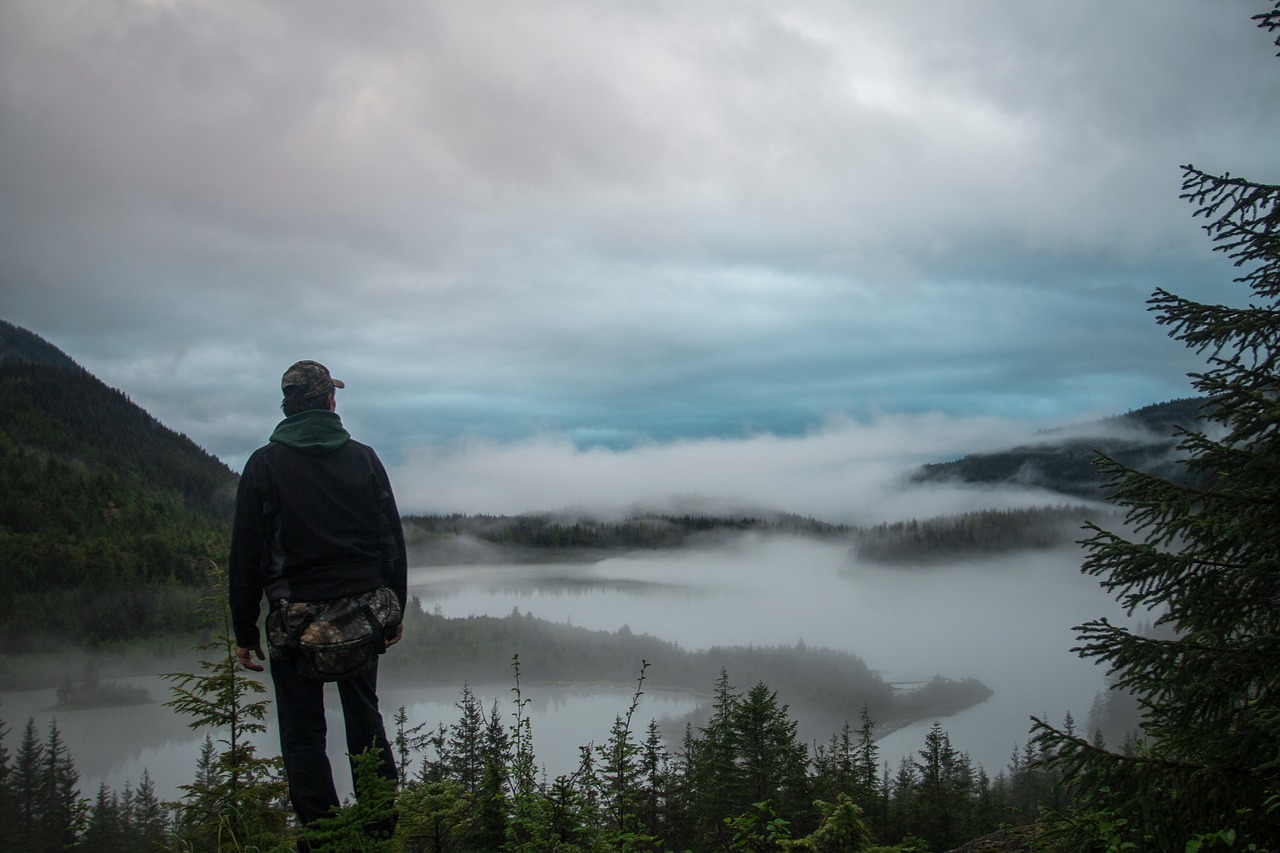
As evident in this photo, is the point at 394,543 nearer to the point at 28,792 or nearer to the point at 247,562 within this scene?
the point at 247,562

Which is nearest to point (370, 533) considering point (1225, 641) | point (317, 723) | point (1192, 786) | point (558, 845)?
point (317, 723)

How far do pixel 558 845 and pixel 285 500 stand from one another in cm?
317

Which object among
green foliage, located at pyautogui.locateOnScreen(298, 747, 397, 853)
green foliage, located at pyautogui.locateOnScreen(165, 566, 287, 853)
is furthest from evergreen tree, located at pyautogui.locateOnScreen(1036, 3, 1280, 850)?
green foliage, located at pyautogui.locateOnScreen(165, 566, 287, 853)

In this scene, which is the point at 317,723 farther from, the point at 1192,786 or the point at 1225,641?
the point at 1225,641

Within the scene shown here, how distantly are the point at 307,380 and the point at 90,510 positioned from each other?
662 ft

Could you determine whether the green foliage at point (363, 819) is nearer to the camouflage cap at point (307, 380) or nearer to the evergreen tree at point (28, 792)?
the camouflage cap at point (307, 380)

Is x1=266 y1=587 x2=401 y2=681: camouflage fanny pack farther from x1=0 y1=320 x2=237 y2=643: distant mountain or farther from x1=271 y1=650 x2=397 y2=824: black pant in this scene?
x1=0 y1=320 x2=237 y2=643: distant mountain

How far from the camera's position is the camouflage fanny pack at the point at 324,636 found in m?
5.00

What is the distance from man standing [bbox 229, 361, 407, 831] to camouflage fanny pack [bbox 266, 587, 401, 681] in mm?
61

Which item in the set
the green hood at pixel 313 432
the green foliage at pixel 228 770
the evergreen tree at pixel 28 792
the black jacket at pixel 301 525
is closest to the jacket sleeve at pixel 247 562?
the black jacket at pixel 301 525

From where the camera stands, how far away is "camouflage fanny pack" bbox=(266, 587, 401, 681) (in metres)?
5.00

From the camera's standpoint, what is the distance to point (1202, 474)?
5.68 metres

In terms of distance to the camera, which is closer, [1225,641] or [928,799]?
[1225,641]

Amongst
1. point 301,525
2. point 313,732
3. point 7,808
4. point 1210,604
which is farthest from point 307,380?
point 7,808
